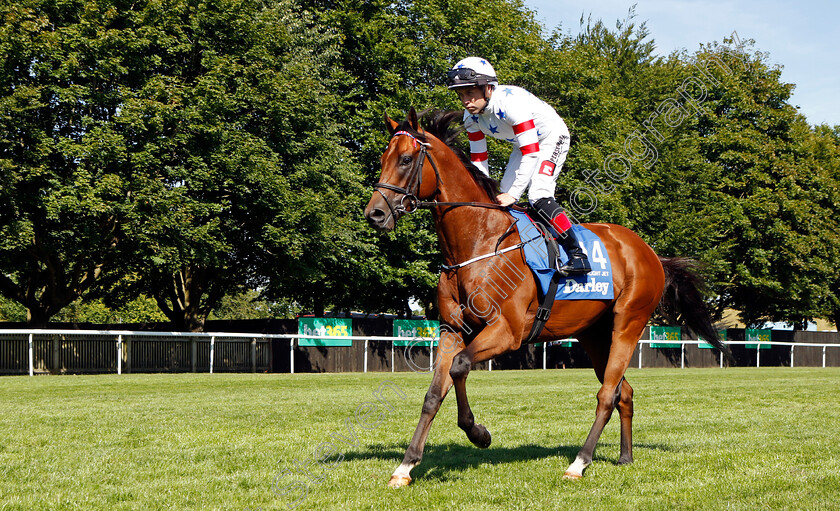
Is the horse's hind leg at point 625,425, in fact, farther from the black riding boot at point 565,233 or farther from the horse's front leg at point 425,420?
the horse's front leg at point 425,420

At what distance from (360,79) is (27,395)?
2176 centimetres

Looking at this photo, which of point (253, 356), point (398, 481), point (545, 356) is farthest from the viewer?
point (545, 356)

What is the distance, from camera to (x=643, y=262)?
814cm

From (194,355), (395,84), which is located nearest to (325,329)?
(194,355)

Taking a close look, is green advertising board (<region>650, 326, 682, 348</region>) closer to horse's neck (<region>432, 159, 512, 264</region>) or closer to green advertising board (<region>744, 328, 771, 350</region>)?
green advertising board (<region>744, 328, 771, 350</region>)

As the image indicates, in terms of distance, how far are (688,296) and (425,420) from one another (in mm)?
4255

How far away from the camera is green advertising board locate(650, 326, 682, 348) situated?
37.7m

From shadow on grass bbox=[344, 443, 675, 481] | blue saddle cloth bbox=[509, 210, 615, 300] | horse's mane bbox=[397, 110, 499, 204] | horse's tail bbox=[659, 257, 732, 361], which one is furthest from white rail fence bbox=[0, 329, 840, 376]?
horse's mane bbox=[397, 110, 499, 204]

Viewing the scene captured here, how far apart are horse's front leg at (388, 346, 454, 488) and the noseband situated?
127 centimetres

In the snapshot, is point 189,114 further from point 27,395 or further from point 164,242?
point 27,395

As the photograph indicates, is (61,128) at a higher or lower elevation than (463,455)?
higher

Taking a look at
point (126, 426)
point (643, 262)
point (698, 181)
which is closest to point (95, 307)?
point (698, 181)

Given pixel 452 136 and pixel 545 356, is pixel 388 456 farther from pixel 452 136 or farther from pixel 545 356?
pixel 545 356

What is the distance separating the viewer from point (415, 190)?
664 centimetres
